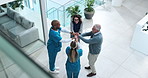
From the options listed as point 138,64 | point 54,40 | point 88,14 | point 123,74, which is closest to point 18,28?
point 54,40

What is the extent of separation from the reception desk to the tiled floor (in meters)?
0.16

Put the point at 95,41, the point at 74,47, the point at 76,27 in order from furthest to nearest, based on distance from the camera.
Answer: the point at 76,27, the point at 95,41, the point at 74,47

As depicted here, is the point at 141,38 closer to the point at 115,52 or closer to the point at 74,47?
the point at 115,52

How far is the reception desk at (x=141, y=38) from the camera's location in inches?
203

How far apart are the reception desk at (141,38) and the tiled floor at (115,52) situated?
161mm

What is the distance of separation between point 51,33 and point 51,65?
3.35 feet

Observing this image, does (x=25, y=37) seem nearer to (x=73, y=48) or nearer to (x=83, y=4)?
(x=73, y=48)

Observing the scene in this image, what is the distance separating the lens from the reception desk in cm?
514

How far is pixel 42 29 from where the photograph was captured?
545 cm

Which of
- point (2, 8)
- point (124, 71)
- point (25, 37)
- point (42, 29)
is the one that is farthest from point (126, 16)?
point (2, 8)

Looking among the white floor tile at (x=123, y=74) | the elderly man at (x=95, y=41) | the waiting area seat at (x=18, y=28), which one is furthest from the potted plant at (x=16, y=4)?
the white floor tile at (x=123, y=74)

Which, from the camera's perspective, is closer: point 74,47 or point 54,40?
point 74,47

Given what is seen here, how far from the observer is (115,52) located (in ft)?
17.8

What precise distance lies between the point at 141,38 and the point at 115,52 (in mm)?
897
